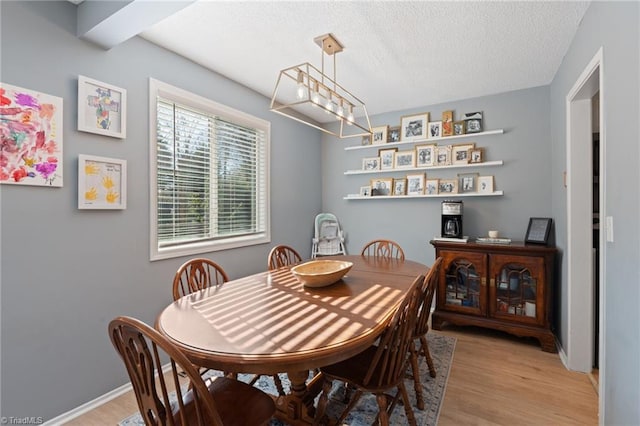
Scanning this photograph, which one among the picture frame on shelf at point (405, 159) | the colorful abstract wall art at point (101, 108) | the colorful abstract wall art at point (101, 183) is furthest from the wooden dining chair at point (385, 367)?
the picture frame on shelf at point (405, 159)

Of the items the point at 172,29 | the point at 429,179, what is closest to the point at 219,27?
the point at 172,29

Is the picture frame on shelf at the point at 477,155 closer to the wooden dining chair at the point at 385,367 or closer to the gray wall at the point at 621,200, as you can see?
the gray wall at the point at 621,200

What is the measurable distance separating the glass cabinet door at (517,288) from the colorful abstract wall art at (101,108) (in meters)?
3.32

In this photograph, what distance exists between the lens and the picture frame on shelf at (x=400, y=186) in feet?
12.4

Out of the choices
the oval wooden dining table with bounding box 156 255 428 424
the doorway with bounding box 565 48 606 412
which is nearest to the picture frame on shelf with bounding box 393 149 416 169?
the doorway with bounding box 565 48 606 412

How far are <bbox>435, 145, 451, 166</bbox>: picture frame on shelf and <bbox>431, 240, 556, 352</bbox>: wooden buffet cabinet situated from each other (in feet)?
3.28

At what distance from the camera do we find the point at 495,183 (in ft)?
10.8

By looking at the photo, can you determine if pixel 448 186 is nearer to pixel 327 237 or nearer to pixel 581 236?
pixel 581 236

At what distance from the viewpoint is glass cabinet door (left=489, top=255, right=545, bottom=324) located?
2703 millimetres

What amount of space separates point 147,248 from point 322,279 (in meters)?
1.38

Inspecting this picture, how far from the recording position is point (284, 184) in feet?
12.1

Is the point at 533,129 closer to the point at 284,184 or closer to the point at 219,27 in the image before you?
the point at 284,184

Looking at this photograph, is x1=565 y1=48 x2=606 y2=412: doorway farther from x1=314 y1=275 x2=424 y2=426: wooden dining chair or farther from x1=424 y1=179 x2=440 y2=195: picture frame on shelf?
x1=314 y1=275 x2=424 y2=426: wooden dining chair

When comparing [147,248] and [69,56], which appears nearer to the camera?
[69,56]
